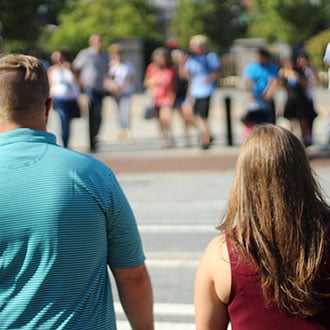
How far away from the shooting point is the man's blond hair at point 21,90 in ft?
10.6

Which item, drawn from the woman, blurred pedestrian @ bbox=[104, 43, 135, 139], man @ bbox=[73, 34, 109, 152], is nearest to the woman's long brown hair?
the woman

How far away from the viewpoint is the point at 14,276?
3148 mm

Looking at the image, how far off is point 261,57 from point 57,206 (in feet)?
38.8

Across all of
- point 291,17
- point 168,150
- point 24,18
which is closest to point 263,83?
point 168,150

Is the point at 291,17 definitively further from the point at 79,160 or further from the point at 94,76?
the point at 79,160

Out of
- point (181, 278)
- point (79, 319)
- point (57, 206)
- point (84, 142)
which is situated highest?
point (57, 206)

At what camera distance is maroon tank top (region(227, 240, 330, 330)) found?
123 inches

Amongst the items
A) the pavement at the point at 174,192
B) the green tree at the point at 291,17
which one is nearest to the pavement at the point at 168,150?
the pavement at the point at 174,192

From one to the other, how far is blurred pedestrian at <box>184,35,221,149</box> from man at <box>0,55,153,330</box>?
42.1 feet

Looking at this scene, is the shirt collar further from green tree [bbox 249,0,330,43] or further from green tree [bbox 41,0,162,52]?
green tree [bbox 41,0,162,52]

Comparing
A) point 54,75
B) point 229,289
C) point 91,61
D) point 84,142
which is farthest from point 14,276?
point 84,142

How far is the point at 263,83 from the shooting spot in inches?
579

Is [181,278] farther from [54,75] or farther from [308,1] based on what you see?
[308,1]

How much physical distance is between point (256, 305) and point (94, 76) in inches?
570
